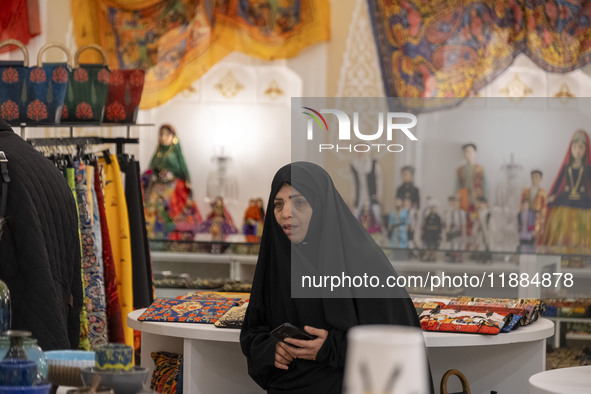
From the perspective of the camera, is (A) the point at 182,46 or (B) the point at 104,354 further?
(A) the point at 182,46

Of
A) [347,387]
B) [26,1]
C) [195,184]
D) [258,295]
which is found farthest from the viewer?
[195,184]

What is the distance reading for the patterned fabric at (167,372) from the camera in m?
3.60

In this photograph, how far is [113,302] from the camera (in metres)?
4.63

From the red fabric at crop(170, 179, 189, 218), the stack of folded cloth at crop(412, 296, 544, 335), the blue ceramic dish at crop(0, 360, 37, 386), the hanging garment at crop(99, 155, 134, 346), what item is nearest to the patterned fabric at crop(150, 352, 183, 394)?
the stack of folded cloth at crop(412, 296, 544, 335)

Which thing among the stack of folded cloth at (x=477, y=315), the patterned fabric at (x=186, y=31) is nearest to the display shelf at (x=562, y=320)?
the stack of folded cloth at (x=477, y=315)

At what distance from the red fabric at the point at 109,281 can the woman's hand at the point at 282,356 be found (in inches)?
67.1

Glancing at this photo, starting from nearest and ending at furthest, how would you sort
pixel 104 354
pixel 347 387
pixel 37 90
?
pixel 347 387 < pixel 104 354 < pixel 37 90

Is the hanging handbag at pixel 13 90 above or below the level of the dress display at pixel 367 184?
above

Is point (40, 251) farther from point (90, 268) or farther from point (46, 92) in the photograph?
point (46, 92)

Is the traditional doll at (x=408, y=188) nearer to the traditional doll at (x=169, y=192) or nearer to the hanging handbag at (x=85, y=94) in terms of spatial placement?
the traditional doll at (x=169, y=192)

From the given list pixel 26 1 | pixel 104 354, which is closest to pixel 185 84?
pixel 26 1

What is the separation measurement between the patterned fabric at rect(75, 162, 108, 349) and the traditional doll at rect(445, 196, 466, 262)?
4.09 metres

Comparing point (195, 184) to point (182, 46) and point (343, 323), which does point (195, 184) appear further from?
point (343, 323)

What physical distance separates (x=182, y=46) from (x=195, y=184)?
4.25 ft
